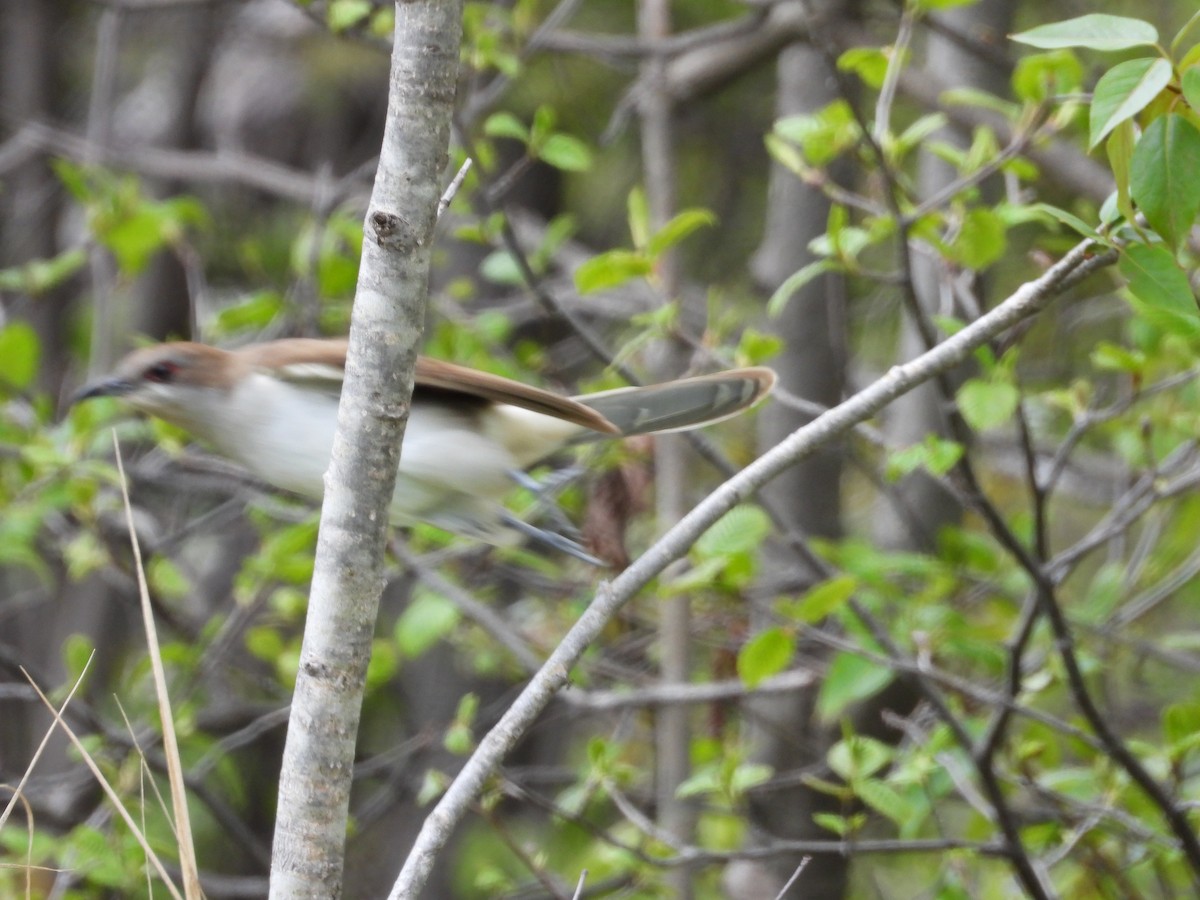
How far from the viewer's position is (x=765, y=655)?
9.36 ft

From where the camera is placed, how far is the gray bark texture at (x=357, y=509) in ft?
5.34

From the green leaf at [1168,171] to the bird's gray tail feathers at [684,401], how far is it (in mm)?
981

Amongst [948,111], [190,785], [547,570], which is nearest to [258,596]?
[190,785]

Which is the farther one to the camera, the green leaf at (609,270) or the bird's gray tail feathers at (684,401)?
the green leaf at (609,270)

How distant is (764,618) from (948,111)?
5.33 feet

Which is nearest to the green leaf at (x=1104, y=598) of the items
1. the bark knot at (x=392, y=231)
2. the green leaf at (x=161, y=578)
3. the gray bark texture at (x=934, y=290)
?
the gray bark texture at (x=934, y=290)

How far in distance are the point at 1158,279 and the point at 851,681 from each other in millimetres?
1504

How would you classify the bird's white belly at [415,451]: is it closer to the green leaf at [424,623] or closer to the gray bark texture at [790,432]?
the green leaf at [424,623]

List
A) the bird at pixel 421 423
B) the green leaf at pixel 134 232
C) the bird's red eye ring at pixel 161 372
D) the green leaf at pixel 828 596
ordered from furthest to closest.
A: the green leaf at pixel 134 232 → the bird's red eye ring at pixel 161 372 → the bird at pixel 421 423 → the green leaf at pixel 828 596

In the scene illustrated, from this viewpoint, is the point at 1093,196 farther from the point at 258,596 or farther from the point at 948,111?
the point at 258,596

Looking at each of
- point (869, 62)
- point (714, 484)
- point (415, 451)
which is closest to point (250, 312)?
point (415, 451)

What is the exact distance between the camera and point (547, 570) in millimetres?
4438

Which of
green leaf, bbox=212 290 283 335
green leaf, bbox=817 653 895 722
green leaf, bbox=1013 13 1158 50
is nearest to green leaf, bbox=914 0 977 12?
green leaf, bbox=1013 13 1158 50

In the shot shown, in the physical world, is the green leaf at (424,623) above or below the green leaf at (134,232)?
below
